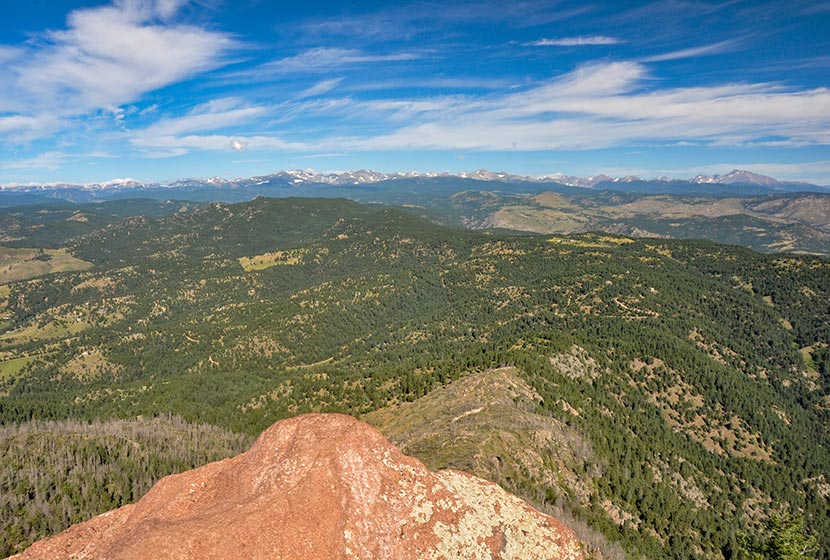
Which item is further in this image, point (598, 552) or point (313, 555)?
point (598, 552)

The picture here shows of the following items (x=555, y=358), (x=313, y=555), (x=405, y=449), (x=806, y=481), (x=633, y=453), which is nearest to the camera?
(x=313, y=555)

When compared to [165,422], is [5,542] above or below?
above

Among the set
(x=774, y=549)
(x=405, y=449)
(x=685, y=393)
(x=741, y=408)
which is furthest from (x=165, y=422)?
(x=741, y=408)

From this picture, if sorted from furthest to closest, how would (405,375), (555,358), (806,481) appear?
(405,375), (555,358), (806,481)

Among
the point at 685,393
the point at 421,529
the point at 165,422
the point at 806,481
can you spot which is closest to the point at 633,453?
the point at 685,393

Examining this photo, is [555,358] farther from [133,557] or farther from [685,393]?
[133,557]

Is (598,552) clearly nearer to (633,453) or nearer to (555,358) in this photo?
(633,453)

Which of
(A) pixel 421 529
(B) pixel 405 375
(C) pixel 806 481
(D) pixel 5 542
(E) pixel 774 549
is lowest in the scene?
(C) pixel 806 481
